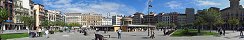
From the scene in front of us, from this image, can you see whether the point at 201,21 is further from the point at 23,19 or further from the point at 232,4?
the point at 232,4

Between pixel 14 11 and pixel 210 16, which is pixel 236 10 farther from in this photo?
pixel 210 16

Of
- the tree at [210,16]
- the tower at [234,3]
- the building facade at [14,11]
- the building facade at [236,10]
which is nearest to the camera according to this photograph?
the tree at [210,16]

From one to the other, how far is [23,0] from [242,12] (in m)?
83.0

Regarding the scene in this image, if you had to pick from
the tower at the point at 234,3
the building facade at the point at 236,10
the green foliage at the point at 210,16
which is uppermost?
the tower at the point at 234,3

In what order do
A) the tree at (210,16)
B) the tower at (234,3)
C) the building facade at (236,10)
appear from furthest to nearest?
the building facade at (236,10), the tower at (234,3), the tree at (210,16)

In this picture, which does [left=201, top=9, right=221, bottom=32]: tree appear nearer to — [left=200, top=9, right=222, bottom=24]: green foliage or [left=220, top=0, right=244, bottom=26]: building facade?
[left=200, top=9, right=222, bottom=24]: green foliage

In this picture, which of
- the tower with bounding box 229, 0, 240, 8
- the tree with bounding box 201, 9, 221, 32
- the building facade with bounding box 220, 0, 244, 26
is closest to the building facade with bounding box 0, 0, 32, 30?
the tree with bounding box 201, 9, 221, 32

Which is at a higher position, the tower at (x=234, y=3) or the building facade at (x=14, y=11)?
the tower at (x=234, y=3)

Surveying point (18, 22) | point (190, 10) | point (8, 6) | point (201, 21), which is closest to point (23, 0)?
point (18, 22)

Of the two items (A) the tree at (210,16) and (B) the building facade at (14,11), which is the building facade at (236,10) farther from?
(A) the tree at (210,16)

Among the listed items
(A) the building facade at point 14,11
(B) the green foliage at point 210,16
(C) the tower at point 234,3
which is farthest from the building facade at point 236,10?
(B) the green foliage at point 210,16

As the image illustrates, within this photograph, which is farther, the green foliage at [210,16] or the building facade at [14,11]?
the building facade at [14,11]

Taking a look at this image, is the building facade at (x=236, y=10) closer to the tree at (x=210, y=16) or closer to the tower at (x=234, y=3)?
the tower at (x=234, y=3)

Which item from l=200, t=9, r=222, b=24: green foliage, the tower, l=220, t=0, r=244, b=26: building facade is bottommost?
l=200, t=9, r=222, b=24: green foliage
